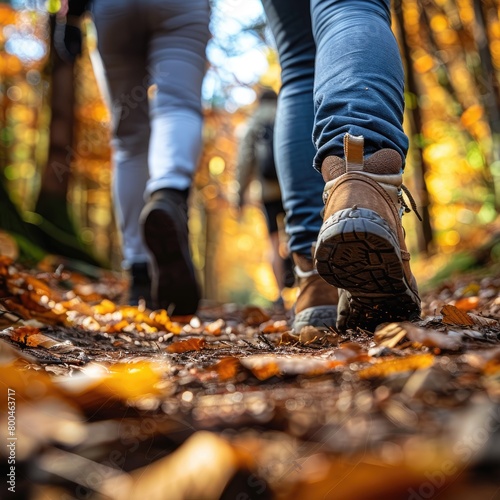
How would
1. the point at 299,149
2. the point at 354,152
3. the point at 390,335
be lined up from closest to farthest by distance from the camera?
the point at 390,335, the point at 354,152, the point at 299,149

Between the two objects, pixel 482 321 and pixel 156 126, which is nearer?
pixel 482 321

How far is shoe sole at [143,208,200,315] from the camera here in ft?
7.65

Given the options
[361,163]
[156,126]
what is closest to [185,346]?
[361,163]

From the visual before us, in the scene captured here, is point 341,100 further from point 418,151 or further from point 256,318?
point 418,151

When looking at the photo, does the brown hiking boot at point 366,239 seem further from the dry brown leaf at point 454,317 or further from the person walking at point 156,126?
the person walking at point 156,126

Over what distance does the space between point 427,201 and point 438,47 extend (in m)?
2.93

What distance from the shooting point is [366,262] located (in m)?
1.20

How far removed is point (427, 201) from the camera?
319 inches

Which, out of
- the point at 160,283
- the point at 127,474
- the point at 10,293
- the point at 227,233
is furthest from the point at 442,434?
the point at 227,233

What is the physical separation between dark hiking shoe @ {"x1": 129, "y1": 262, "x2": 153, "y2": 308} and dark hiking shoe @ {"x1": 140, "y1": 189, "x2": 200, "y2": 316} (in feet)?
1.29

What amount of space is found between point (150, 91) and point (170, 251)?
3.22 feet

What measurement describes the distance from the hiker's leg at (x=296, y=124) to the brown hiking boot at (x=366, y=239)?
1.36ft

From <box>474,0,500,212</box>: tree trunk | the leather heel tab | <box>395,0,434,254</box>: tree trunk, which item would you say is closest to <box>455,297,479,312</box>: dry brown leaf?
the leather heel tab

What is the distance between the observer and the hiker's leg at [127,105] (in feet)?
9.04
